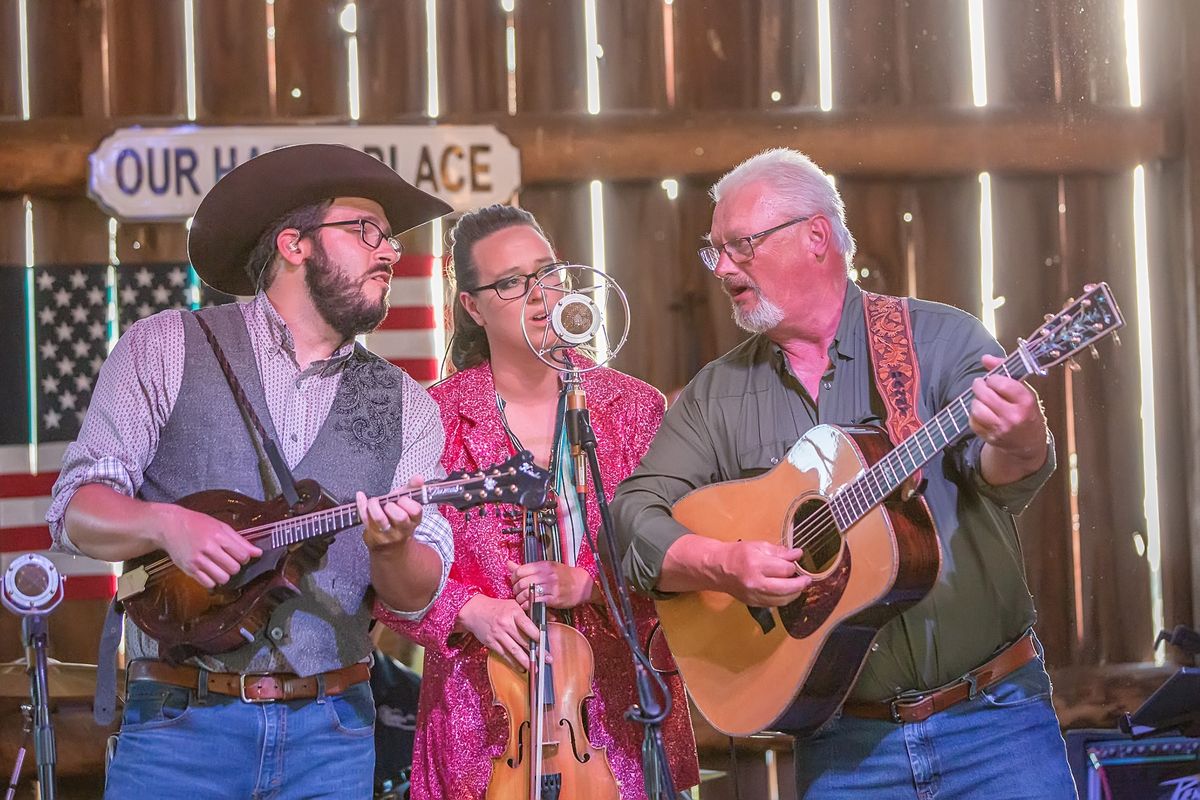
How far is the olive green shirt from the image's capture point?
2852 mm

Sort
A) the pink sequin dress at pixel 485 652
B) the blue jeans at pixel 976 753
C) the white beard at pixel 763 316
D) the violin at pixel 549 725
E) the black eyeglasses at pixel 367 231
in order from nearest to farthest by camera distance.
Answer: the blue jeans at pixel 976 753
the violin at pixel 549 725
the white beard at pixel 763 316
the pink sequin dress at pixel 485 652
the black eyeglasses at pixel 367 231

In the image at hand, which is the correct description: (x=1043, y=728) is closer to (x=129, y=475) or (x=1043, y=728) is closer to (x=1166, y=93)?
(x=129, y=475)

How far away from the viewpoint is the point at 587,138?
5262 mm

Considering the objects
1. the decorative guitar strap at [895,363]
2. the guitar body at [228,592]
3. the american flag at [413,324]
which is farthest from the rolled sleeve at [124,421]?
the american flag at [413,324]

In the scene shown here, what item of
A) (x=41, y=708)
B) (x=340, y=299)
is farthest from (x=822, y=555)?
(x=41, y=708)

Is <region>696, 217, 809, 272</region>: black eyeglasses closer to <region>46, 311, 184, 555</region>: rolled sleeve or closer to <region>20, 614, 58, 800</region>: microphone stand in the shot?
<region>46, 311, 184, 555</region>: rolled sleeve

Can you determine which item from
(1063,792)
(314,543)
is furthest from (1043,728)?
(314,543)

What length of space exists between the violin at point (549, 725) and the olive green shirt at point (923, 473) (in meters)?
0.26

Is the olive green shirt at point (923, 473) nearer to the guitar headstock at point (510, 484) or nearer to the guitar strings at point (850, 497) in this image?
the guitar strings at point (850, 497)

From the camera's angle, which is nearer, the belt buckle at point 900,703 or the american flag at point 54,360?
Result: the belt buckle at point 900,703

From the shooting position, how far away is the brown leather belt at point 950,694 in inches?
111

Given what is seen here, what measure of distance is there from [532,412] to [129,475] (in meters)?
1.11

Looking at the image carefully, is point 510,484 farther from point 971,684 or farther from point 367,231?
point 971,684

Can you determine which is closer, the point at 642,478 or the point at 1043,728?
the point at 1043,728
